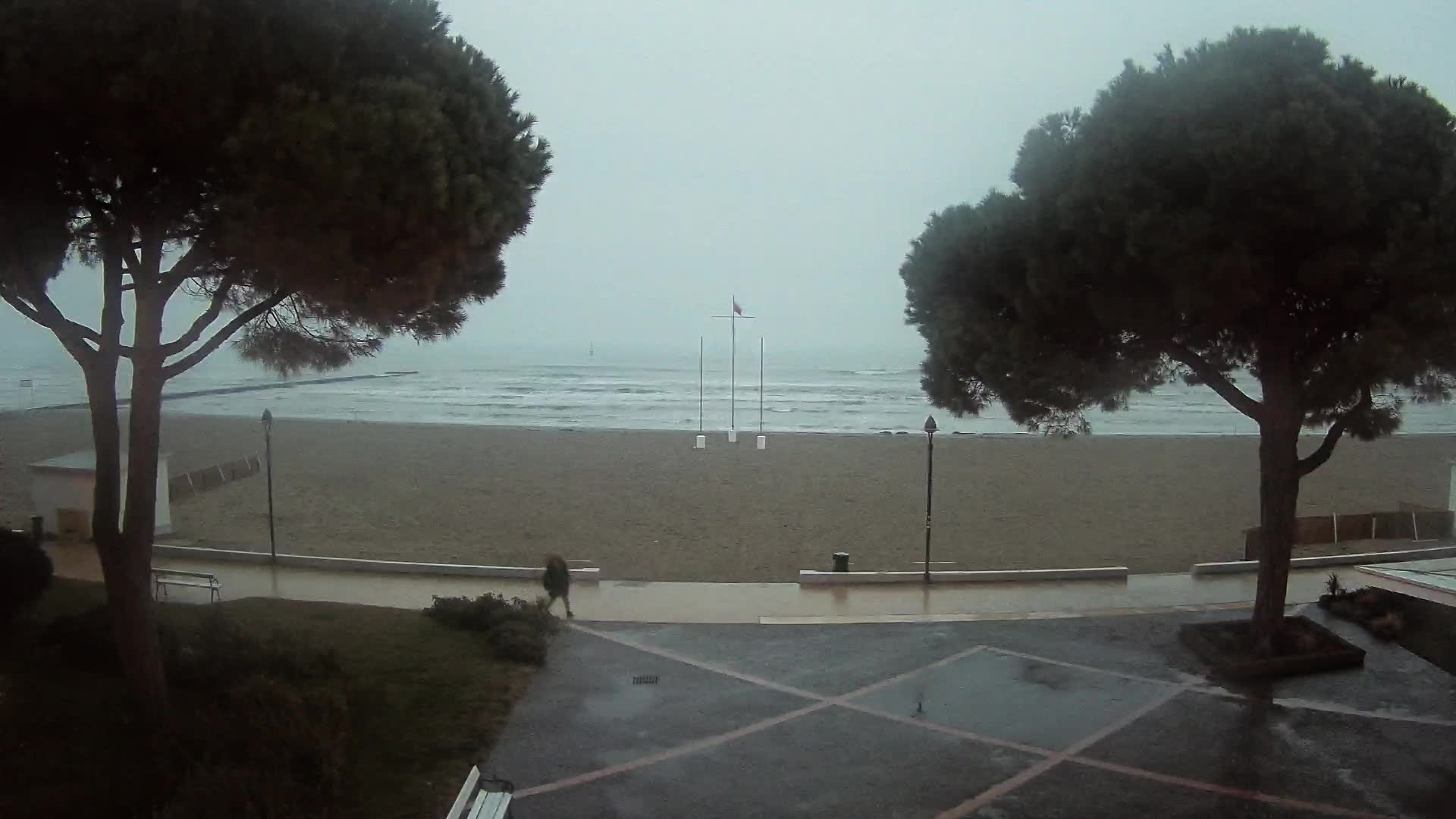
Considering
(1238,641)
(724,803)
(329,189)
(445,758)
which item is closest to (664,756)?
(724,803)

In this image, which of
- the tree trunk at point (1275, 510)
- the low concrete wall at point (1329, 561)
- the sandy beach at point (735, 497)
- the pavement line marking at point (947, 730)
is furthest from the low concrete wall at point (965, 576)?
the pavement line marking at point (947, 730)

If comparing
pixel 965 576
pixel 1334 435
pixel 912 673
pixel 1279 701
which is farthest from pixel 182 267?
pixel 965 576

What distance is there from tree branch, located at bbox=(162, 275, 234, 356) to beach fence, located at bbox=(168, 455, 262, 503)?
1539 cm

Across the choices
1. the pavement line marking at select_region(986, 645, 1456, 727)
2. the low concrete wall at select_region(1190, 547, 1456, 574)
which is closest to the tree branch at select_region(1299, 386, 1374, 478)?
the pavement line marking at select_region(986, 645, 1456, 727)

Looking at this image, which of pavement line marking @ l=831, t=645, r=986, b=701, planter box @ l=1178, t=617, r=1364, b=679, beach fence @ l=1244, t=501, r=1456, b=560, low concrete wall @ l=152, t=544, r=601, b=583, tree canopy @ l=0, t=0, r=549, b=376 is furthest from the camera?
beach fence @ l=1244, t=501, r=1456, b=560

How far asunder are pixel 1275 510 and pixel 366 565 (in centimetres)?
1183

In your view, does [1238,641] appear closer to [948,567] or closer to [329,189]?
[948,567]

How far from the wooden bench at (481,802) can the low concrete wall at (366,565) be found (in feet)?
26.5

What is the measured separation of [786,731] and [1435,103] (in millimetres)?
7910

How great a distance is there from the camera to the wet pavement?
662cm

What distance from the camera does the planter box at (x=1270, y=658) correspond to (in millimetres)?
9484

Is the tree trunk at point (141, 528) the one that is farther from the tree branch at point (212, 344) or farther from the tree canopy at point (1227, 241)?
the tree canopy at point (1227, 241)

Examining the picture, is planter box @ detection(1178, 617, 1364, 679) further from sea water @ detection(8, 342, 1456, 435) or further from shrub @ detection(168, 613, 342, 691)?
sea water @ detection(8, 342, 1456, 435)

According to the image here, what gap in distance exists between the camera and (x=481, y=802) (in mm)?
5469
